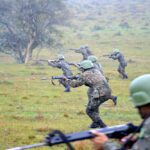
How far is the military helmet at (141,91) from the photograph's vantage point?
4.64 metres

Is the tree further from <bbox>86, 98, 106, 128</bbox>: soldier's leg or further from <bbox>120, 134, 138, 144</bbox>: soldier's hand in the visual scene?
<bbox>120, 134, 138, 144</bbox>: soldier's hand

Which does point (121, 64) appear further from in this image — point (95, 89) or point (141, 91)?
point (141, 91)

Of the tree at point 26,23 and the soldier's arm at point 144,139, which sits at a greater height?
the tree at point 26,23

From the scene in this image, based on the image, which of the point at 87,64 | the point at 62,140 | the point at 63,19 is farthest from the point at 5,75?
the point at 62,140

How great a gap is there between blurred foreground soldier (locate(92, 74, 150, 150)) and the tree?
1350 inches

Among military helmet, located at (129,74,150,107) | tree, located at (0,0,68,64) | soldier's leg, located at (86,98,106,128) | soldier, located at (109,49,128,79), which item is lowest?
military helmet, located at (129,74,150,107)

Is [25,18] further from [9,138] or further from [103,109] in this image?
[9,138]

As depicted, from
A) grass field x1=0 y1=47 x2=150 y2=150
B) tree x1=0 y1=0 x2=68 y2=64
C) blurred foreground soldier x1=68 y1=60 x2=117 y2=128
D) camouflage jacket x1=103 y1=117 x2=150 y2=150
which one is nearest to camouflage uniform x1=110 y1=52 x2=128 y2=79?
grass field x1=0 y1=47 x2=150 y2=150

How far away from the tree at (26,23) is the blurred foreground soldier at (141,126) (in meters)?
34.3

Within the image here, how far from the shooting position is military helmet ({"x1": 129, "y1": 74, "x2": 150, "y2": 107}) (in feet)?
15.2

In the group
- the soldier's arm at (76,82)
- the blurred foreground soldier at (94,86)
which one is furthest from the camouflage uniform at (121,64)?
the soldier's arm at (76,82)

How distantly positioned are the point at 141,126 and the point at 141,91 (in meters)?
0.31

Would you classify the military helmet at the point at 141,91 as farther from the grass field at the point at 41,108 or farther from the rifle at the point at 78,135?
the grass field at the point at 41,108

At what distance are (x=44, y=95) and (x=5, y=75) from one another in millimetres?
8651
